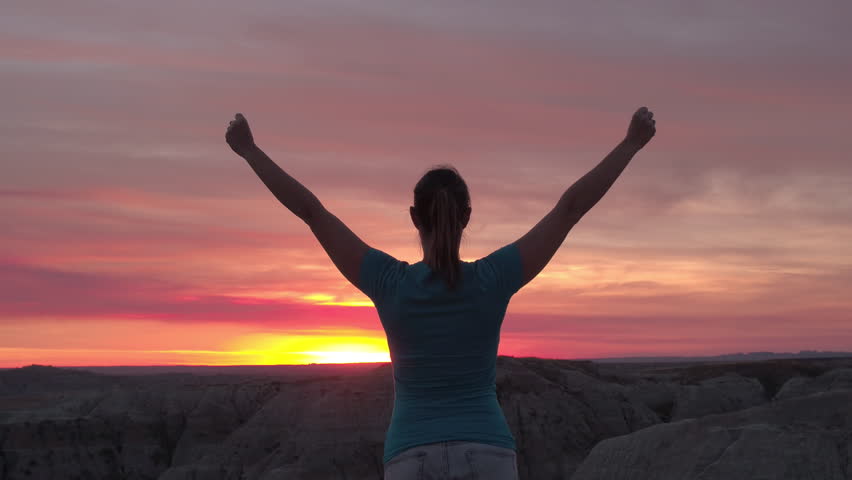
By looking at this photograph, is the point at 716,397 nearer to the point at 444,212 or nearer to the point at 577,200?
the point at 577,200

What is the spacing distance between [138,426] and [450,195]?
8847cm

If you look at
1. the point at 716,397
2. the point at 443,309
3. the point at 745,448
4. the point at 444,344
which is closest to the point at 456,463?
the point at 444,344

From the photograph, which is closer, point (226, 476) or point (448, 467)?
point (448, 467)

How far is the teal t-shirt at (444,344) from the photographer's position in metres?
3.62

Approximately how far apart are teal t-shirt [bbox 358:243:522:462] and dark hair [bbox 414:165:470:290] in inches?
2.5

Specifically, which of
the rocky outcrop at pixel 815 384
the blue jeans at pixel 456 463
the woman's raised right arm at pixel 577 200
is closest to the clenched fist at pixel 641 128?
the woman's raised right arm at pixel 577 200

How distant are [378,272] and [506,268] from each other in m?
0.46

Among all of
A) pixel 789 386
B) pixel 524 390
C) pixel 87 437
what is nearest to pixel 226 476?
pixel 87 437

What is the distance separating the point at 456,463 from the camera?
3541 mm

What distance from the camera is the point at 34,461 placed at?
3157 inches

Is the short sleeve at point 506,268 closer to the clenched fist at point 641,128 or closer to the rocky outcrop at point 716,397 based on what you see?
the clenched fist at point 641,128

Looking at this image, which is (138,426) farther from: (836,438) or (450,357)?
(450,357)

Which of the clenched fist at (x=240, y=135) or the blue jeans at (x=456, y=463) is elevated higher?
the clenched fist at (x=240, y=135)

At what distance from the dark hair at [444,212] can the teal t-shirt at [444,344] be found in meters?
0.06
